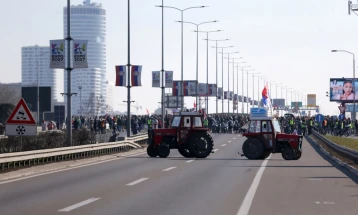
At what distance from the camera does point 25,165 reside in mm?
29828

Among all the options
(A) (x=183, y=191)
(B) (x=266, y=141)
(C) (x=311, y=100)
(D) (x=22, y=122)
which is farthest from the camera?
(C) (x=311, y=100)

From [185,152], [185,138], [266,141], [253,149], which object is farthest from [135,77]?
[266,141]

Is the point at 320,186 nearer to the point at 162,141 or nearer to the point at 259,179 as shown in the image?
the point at 259,179

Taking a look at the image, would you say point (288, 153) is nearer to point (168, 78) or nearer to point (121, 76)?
point (121, 76)

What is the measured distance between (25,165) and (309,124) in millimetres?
49419

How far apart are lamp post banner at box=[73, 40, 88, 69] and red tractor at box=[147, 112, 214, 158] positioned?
4636mm

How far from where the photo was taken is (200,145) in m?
37.6

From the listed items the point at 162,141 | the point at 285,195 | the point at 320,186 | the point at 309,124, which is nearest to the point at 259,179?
the point at 320,186

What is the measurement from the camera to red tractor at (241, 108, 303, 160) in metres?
36.3

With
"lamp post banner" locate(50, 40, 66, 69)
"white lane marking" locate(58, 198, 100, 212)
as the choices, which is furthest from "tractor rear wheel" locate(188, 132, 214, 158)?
"white lane marking" locate(58, 198, 100, 212)

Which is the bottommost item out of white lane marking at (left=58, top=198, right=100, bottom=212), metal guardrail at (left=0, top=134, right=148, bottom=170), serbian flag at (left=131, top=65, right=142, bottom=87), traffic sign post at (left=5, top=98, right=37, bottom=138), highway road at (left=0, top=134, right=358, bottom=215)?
highway road at (left=0, top=134, right=358, bottom=215)

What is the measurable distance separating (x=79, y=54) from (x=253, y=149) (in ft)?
28.1

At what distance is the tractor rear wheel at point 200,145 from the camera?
37500 mm

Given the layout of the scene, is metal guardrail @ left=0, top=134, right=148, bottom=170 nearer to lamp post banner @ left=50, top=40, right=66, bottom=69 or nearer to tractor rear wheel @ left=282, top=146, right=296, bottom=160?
lamp post banner @ left=50, top=40, right=66, bottom=69
